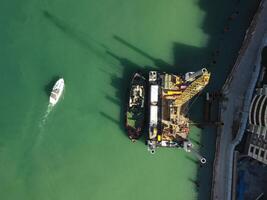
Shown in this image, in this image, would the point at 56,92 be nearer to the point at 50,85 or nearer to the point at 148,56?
the point at 50,85

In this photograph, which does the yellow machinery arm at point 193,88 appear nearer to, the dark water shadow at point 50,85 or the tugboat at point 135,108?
the tugboat at point 135,108

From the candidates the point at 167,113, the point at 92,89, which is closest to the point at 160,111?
the point at 167,113

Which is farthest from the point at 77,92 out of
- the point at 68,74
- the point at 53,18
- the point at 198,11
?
the point at 198,11

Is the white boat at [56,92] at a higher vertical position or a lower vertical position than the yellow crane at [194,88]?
lower

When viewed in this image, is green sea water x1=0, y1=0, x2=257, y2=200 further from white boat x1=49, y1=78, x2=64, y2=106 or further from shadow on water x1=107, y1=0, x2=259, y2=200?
white boat x1=49, y1=78, x2=64, y2=106

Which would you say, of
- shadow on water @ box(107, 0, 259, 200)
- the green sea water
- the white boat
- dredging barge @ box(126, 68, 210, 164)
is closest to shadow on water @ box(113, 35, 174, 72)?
shadow on water @ box(107, 0, 259, 200)

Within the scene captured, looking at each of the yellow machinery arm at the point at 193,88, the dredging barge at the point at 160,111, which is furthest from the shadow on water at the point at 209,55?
the yellow machinery arm at the point at 193,88

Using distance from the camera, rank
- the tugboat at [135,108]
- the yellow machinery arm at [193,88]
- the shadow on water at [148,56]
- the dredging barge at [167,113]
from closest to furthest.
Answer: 1. the yellow machinery arm at [193,88]
2. the dredging barge at [167,113]
3. the tugboat at [135,108]
4. the shadow on water at [148,56]

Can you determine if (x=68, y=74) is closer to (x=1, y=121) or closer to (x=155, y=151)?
(x=1, y=121)
